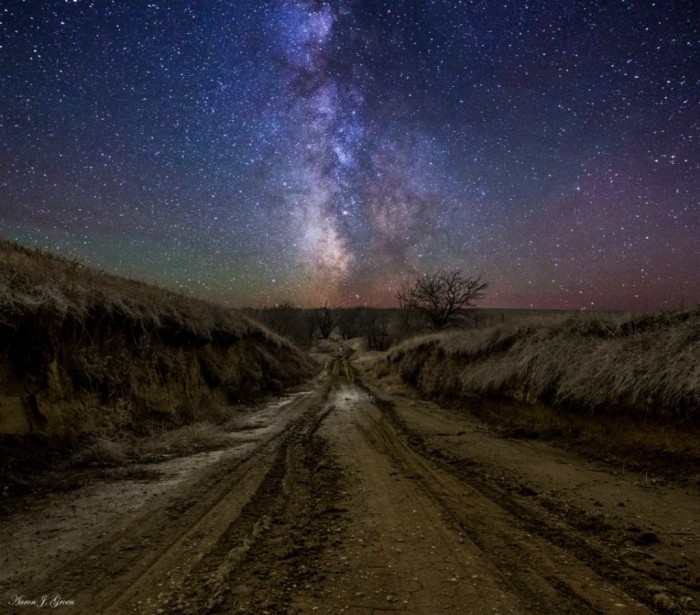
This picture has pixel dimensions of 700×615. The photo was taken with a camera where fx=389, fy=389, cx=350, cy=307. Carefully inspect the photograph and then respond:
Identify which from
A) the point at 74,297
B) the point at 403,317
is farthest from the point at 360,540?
the point at 403,317

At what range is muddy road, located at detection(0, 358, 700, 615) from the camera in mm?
2650

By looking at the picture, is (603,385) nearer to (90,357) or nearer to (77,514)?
(77,514)

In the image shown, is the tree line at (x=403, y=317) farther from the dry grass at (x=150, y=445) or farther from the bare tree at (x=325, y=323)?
the dry grass at (x=150, y=445)

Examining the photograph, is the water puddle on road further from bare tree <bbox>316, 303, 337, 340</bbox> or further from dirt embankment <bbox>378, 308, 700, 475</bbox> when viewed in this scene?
bare tree <bbox>316, 303, 337, 340</bbox>

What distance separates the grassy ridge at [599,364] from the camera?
6070 mm

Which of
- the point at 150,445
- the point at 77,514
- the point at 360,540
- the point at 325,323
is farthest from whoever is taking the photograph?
the point at 325,323

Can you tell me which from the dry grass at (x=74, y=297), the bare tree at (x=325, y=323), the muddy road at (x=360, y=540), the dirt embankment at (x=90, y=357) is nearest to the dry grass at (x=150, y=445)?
the dirt embankment at (x=90, y=357)

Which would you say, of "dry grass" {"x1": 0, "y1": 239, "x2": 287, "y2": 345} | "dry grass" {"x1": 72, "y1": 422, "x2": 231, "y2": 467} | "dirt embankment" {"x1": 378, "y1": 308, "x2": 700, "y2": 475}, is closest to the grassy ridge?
"dirt embankment" {"x1": 378, "y1": 308, "x2": 700, "y2": 475}

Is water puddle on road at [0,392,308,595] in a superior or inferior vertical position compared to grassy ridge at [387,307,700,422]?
inferior

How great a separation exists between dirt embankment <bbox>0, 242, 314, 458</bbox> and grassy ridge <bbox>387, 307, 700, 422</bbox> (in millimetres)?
8151

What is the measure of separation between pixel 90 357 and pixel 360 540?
264 inches

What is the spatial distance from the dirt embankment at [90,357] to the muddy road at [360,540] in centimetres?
192

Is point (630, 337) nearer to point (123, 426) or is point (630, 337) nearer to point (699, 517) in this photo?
point (699, 517)

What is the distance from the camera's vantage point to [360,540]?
3.46 m
